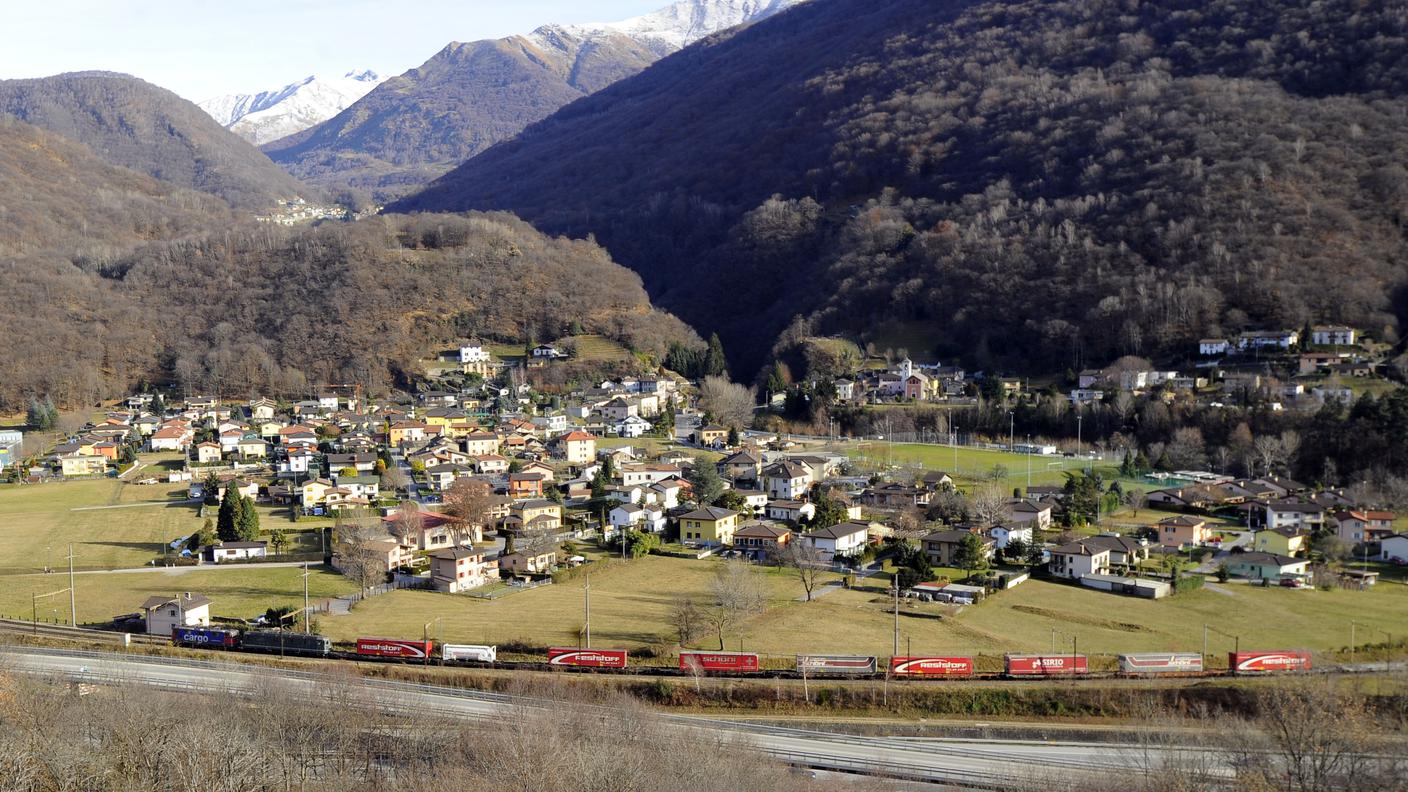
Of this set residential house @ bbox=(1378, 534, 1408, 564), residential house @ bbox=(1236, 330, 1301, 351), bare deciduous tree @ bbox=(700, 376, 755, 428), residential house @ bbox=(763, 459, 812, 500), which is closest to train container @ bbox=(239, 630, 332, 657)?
residential house @ bbox=(763, 459, 812, 500)

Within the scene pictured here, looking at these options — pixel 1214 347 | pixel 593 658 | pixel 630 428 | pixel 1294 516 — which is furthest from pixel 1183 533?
pixel 630 428

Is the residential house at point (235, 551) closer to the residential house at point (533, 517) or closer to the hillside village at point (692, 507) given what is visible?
the hillside village at point (692, 507)

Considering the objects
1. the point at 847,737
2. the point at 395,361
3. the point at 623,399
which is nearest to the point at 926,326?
the point at 623,399

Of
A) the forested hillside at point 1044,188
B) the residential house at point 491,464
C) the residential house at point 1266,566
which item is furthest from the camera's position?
the forested hillside at point 1044,188

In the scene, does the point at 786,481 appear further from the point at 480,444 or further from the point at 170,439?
the point at 170,439

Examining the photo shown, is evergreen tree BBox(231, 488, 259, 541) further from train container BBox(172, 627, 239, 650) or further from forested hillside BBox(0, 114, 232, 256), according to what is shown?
forested hillside BBox(0, 114, 232, 256)

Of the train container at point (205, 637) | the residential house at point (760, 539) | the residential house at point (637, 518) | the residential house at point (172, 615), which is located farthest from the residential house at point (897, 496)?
the residential house at point (172, 615)
